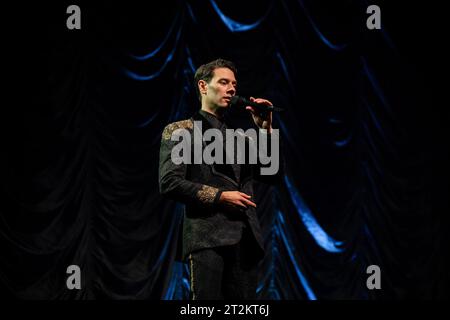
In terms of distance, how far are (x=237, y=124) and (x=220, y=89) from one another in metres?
2.15

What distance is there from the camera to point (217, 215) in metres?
2.30

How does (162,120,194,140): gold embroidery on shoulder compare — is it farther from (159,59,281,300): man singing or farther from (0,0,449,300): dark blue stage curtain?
(0,0,449,300): dark blue stage curtain

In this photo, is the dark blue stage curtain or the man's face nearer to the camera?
the man's face

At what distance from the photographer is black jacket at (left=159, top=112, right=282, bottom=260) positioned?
7.38 feet

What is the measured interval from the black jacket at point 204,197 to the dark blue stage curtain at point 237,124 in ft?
6.98

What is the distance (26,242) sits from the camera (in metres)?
4.22

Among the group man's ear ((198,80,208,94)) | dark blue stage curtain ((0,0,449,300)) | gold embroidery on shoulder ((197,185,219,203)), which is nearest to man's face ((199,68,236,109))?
man's ear ((198,80,208,94))

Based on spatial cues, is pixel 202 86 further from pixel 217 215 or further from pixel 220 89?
pixel 217 215

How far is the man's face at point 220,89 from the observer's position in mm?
2529

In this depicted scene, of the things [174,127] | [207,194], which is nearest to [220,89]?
[174,127]

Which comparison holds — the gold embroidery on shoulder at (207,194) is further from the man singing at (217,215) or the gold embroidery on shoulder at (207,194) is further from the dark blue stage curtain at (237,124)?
the dark blue stage curtain at (237,124)
